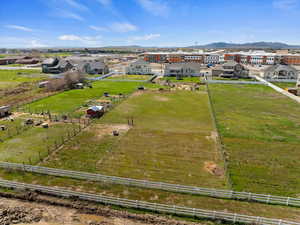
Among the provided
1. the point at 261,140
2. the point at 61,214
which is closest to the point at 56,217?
the point at 61,214

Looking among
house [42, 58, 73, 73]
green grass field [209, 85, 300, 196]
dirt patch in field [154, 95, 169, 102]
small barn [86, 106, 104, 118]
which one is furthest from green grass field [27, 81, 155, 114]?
house [42, 58, 73, 73]

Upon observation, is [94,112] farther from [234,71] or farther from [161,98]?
[234,71]

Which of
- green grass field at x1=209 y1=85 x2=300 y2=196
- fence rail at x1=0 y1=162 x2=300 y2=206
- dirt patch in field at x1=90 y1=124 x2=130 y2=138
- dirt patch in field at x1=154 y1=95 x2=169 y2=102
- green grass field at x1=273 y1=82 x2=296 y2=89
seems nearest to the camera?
fence rail at x1=0 y1=162 x2=300 y2=206

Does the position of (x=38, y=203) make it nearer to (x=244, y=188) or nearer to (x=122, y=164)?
(x=122, y=164)

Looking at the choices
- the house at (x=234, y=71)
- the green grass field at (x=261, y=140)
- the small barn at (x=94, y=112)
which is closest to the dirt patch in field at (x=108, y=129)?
the small barn at (x=94, y=112)

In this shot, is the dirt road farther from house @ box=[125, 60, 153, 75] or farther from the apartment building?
the apartment building

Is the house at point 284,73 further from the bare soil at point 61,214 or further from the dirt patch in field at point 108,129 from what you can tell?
the bare soil at point 61,214

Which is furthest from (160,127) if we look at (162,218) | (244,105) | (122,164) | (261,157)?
(244,105)
